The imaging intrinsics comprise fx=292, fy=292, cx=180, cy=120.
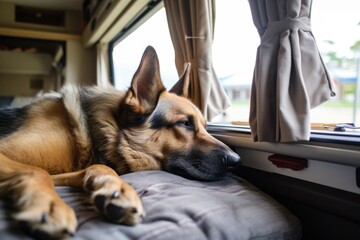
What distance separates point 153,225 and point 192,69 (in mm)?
1085

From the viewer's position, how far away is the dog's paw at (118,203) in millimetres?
651

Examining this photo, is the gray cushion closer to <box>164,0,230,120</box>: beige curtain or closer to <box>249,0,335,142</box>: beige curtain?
<box>249,0,335,142</box>: beige curtain

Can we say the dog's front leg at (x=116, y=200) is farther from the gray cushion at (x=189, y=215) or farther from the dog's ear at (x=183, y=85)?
the dog's ear at (x=183, y=85)

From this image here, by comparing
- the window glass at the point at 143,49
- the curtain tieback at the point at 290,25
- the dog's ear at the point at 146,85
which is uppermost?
the window glass at the point at 143,49

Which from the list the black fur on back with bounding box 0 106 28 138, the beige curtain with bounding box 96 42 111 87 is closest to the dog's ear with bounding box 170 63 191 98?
the black fur on back with bounding box 0 106 28 138

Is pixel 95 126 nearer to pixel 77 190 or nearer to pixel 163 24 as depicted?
pixel 77 190

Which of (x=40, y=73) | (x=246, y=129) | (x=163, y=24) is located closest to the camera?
(x=246, y=129)

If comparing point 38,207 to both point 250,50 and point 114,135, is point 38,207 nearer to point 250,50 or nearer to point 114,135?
point 114,135

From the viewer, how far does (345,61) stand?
3.85 ft

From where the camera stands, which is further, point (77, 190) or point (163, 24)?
point (163, 24)

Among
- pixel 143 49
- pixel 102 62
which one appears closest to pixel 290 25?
pixel 143 49

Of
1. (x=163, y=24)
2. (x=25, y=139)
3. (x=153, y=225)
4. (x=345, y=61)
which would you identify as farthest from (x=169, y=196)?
(x=163, y=24)

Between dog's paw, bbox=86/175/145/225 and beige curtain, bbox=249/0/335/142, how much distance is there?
0.51 m

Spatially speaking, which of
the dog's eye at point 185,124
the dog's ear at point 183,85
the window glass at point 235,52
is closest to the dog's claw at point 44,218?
the dog's eye at point 185,124
